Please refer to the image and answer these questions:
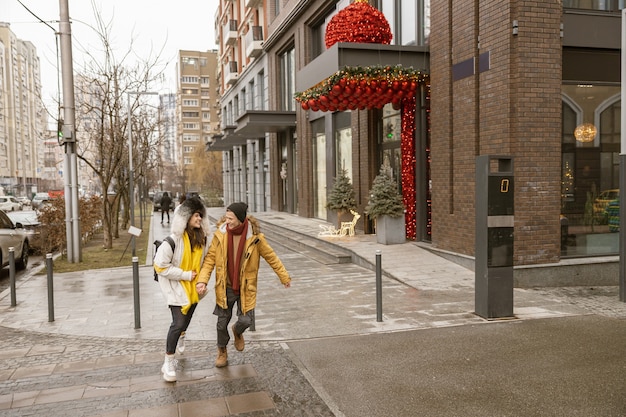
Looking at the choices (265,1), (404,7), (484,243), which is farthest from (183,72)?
(484,243)

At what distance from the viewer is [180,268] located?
5.19m

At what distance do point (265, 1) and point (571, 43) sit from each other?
23.4m

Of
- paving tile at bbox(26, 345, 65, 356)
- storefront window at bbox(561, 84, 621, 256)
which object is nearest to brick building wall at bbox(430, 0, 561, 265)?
storefront window at bbox(561, 84, 621, 256)

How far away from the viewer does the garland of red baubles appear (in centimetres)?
1192

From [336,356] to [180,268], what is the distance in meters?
1.97

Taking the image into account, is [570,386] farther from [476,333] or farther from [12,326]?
[12,326]

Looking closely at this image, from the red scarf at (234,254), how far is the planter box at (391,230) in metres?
8.09

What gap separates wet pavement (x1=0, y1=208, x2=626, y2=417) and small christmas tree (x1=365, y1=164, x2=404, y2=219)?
11.4 ft

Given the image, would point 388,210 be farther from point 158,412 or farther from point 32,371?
point 158,412

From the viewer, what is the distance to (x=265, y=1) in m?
30.2

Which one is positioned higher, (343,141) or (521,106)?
(343,141)

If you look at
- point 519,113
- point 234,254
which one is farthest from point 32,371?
point 519,113

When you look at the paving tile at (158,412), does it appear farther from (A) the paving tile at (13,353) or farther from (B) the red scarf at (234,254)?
(A) the paving tile at (13,353)

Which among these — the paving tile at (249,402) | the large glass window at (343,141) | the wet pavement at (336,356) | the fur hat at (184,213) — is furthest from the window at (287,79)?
the paving tile at (249,402)
